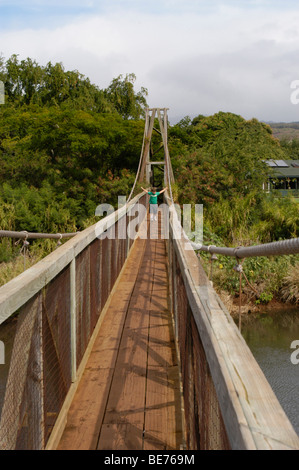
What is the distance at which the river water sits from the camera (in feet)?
32.1

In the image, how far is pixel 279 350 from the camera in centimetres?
1261

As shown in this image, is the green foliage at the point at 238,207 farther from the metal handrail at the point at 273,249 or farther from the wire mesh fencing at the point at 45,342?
the wire mesh fencing at the point at 45,342

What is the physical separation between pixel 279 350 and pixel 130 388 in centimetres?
1034

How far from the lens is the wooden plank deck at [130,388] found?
252 centimetres

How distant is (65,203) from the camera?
833 inches

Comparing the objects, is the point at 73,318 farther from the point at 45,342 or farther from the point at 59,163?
the point at 59,163

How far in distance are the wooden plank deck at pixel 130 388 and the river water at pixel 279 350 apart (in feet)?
17.0

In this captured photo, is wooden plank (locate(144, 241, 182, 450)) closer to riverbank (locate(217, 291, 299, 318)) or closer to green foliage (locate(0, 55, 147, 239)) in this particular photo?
riverbank (locate(217, 291, 299, 318))

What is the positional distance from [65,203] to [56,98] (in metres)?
22.1

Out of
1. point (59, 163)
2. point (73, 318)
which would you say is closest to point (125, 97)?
point (59, 163)

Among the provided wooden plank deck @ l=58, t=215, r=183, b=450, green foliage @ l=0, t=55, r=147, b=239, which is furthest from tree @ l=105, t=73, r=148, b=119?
wooden plank deck @ l=58, t=215, r=183, b=450

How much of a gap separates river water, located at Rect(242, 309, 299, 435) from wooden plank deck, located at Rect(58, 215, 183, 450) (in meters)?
5.17
